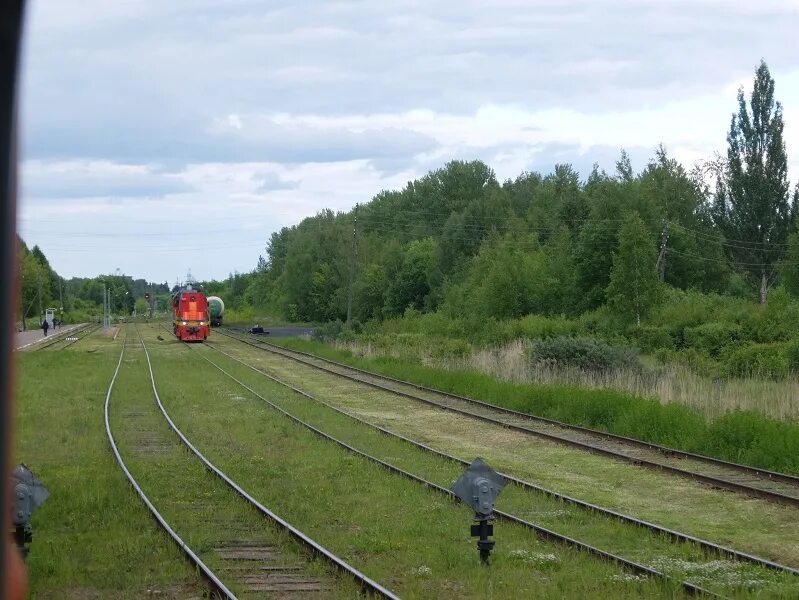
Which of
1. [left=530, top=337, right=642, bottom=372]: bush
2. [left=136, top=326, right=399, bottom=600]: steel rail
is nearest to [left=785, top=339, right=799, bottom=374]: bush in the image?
[left=530, top=337, right=642, bottom=372]: bush

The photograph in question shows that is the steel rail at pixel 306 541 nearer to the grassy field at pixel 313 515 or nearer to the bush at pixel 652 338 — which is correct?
the grassy field at pixel 313 515

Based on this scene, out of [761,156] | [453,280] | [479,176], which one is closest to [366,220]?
[479,176]

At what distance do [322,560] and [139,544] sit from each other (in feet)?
7.13

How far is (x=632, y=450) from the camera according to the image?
1861 centimetres

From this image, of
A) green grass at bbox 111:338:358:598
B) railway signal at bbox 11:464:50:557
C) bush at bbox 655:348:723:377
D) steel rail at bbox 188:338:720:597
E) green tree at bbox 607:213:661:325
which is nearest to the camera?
steel rail at bbox 188:338:720:597

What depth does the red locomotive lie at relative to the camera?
2410 inches

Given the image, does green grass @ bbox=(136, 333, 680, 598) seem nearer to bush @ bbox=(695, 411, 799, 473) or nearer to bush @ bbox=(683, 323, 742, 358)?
bush @ bbox=(695, 411, 799, 473)

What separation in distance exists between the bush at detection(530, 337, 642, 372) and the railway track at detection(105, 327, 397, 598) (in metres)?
15.4

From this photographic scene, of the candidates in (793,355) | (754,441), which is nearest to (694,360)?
(793,355)

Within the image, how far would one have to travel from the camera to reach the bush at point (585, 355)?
3016cm

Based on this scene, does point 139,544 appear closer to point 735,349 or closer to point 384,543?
point 384,543

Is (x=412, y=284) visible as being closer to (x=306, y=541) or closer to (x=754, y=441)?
(x=754, y=441)

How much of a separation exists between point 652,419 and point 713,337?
20.5m

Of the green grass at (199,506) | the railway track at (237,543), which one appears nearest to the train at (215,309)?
the green grass at (199,506)
